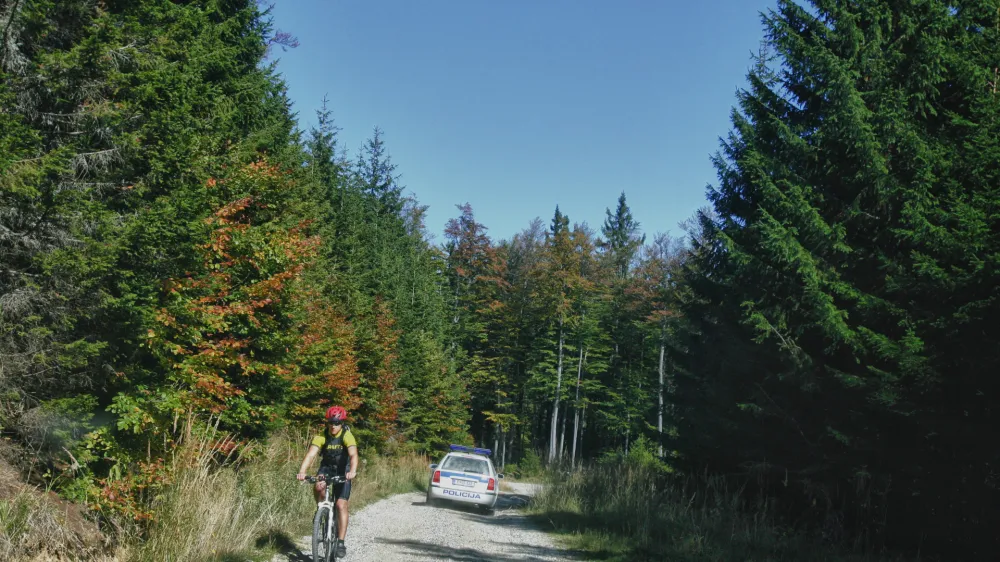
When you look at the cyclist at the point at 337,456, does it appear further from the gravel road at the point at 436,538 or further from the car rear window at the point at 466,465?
Answer: the car rear window at the point at 466,465

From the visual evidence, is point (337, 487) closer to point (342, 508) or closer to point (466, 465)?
point (342, 508)

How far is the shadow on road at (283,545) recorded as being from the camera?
30.9 feet

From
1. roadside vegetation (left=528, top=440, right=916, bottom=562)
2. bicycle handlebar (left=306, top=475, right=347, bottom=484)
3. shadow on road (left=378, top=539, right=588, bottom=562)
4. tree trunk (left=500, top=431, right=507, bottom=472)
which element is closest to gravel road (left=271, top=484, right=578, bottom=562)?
shadow on road (left=378, top=539, right=588, bottom=562)

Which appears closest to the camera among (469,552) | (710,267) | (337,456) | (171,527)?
(171,527)

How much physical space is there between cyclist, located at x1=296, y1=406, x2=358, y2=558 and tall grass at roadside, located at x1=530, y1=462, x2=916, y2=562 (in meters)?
4.36

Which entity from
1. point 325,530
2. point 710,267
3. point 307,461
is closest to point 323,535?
point 325,530

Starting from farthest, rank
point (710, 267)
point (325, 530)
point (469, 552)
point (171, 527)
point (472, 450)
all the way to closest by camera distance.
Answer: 1. point (472, 450)
2. point (710, 267)
3. point (469, 552)
4. point (325, 530)
5. point (171, 527)

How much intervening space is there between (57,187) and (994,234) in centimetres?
1345

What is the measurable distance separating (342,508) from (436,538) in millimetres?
4059

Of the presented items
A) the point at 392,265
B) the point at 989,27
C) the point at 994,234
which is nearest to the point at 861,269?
the point at 994,234

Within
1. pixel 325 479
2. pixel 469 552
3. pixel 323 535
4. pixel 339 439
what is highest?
pixel 339 439

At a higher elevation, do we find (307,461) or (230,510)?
(307,461)

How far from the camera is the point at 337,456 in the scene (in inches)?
361

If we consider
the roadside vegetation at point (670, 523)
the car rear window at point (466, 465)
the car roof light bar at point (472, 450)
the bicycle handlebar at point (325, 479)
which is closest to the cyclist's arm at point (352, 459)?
the bicycle handlebar at point (325, 479)
